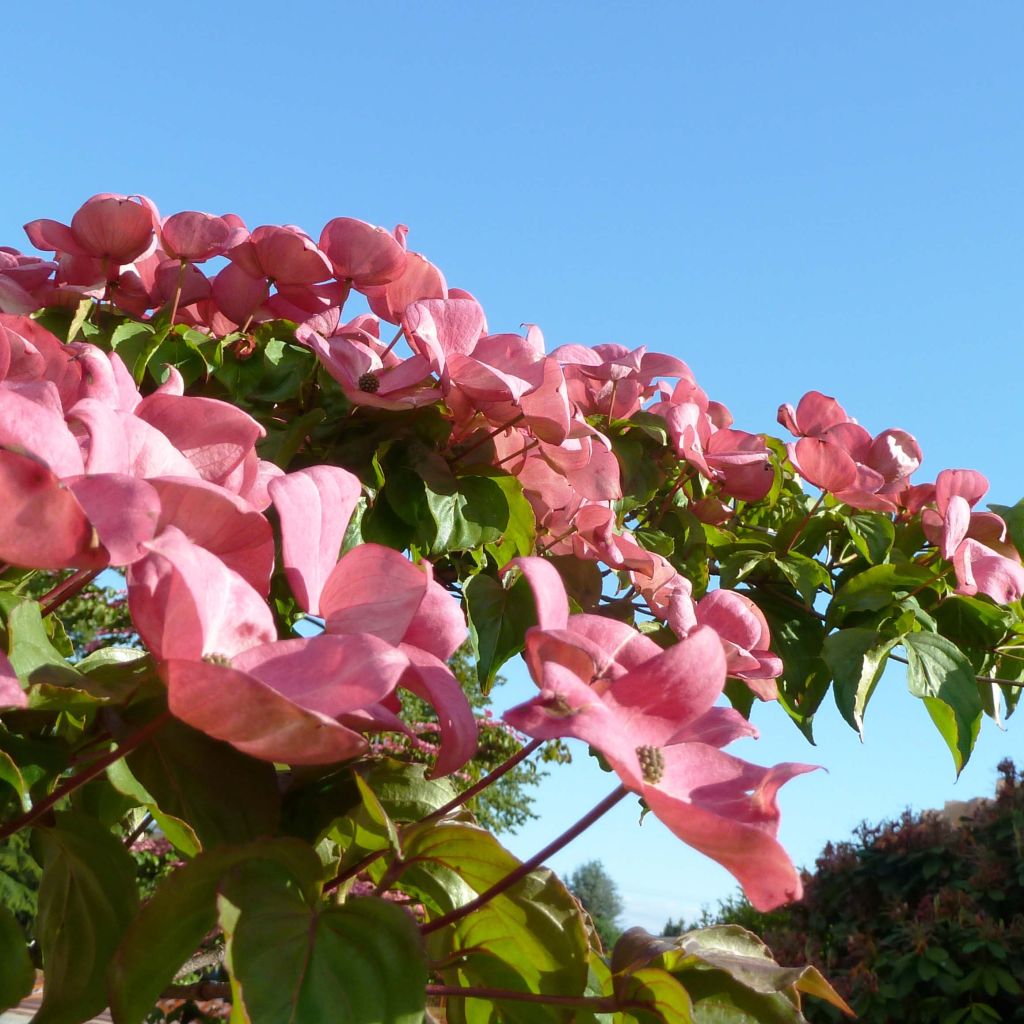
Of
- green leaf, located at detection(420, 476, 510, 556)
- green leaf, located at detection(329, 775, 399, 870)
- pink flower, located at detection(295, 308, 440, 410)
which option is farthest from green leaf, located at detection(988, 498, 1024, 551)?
green leaf, located at detection(329, 775, 399, 870)

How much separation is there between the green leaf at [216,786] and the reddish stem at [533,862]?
0.10 m

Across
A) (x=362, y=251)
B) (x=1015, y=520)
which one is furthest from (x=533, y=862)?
(x=1015, y=520)

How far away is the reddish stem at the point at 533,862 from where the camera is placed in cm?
51

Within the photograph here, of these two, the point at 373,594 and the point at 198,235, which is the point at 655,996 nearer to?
the point at 373,594

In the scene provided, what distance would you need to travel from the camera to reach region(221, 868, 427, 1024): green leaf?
1.57ft

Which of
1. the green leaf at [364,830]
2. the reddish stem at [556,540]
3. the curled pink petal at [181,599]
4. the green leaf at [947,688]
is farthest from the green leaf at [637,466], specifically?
the curled pink petal at [181,599]

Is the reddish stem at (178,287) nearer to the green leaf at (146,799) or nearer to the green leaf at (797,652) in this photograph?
the green leaf at (146,799)

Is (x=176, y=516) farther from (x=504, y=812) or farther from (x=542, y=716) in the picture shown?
(x=504, y=812)

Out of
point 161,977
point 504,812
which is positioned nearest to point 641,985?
point 161,977

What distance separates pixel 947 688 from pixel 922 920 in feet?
13.7

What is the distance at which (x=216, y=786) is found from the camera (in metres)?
0.54

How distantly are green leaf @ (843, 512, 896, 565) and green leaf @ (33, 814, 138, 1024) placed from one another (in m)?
1.23

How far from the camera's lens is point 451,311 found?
1.03 metres

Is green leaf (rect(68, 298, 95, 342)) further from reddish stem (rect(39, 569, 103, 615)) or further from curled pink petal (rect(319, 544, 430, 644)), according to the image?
curled pink petal (rect(319, 544, 430, 644))
